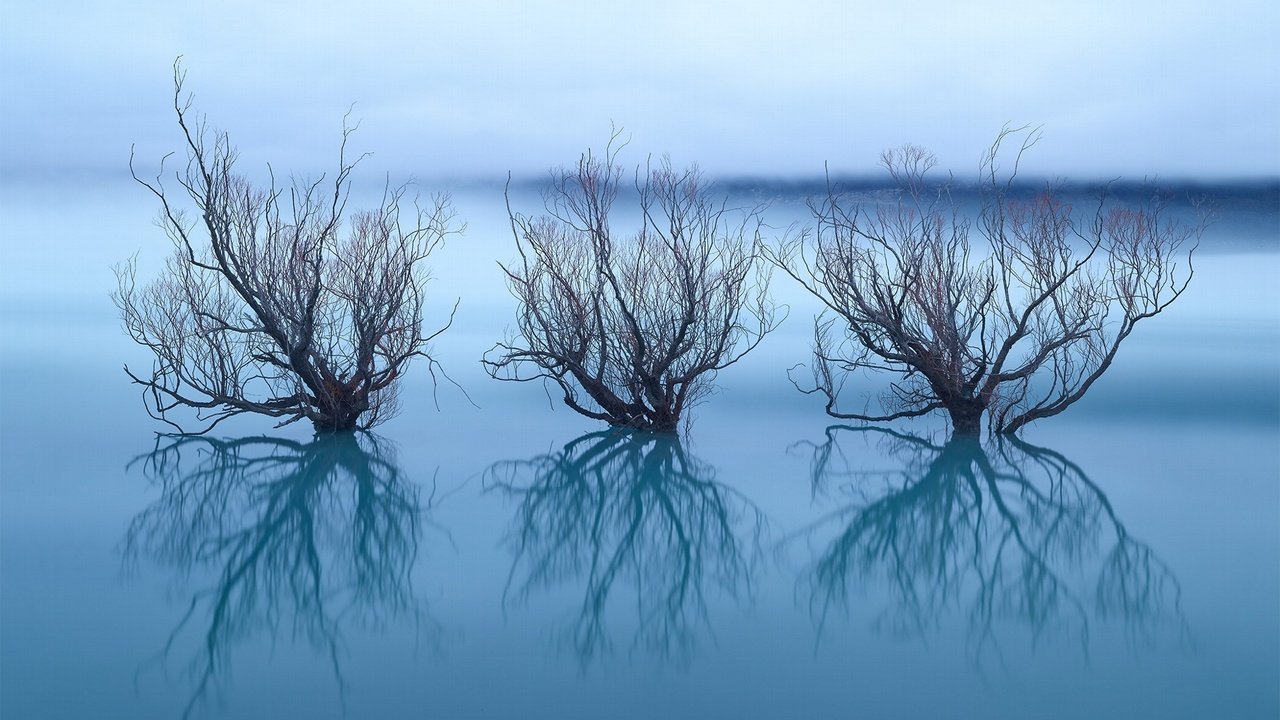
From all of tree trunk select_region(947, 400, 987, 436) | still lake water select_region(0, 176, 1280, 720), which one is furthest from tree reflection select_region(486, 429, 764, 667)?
tree trunk select_region(947, 400, 987, 436)

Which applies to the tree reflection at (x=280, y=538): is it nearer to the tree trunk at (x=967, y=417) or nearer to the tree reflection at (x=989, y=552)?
the tree reflection at (x=989, y=552)

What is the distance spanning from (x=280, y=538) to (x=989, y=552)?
565 cm

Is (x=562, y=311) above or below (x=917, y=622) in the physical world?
above

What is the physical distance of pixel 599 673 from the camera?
4926 millimetres

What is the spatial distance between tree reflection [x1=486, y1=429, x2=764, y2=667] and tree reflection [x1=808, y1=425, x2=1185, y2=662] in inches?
30.6

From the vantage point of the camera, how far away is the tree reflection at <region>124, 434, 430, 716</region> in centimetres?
563

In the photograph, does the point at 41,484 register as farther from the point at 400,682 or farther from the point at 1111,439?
the point at 1111,439

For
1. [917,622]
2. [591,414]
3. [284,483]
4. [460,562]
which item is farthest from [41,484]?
[917,622]

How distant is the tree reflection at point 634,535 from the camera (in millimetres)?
5887

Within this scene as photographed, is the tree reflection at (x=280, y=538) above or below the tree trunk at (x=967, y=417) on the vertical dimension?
below

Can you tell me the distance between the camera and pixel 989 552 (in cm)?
750

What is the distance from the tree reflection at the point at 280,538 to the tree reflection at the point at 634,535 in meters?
0.99

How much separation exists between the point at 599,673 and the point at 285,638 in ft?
6.05

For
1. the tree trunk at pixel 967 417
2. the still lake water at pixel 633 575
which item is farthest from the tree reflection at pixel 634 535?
the tree trunk at pixel 967 417
